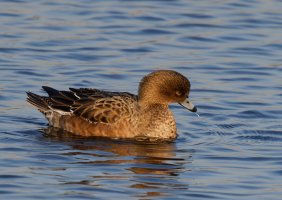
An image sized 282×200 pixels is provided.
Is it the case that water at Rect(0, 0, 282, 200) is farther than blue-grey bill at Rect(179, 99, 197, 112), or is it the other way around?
blue-grey bill at Rect(179, 99, 197, 112)

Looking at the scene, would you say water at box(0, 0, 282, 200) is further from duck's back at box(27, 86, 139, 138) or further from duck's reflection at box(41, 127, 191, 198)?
duck's back at box(27, 86, 139, 138)

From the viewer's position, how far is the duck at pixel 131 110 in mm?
14766

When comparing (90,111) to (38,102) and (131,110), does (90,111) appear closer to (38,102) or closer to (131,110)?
(131,110)

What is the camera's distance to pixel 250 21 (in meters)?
22.4

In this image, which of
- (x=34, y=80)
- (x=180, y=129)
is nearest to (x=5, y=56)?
(x=34, y=80)

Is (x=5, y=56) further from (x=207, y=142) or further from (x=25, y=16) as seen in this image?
(x=207, y=142)

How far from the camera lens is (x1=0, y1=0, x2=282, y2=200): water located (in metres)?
12.3

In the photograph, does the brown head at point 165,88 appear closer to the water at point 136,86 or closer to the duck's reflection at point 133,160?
the water at point 136,86

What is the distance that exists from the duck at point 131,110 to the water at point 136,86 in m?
0.24

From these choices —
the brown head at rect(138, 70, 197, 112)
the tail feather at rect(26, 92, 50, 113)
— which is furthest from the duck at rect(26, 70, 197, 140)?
the tail feather at rect(26, 92, 50, 113)

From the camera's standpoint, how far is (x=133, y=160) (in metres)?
13.4

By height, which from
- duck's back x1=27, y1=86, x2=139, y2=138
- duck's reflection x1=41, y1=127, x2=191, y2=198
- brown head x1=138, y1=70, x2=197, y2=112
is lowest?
duck's reflection x1=41, y1=127, x2=191, y2=198

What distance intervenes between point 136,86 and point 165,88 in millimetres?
2568

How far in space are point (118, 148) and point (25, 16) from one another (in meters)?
8.27
